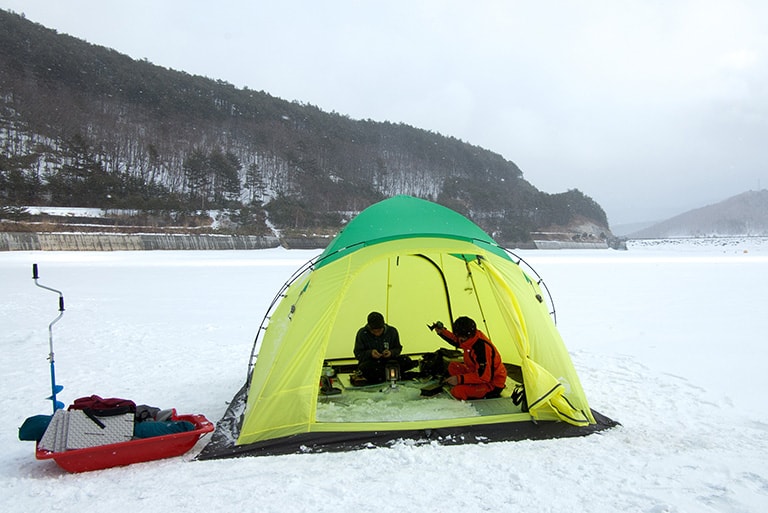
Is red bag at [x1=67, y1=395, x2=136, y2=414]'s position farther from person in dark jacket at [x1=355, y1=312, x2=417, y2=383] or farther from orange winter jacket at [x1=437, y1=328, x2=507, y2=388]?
orange winter jacket at [x1=437, y1=328, x2=507, y2=388]

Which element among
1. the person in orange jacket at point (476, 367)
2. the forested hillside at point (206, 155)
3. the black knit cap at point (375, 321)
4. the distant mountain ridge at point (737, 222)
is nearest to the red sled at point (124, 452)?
the black knit cap at point (375, 321)

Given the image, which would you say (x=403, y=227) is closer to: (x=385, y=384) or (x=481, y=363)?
(x=481, y=363)

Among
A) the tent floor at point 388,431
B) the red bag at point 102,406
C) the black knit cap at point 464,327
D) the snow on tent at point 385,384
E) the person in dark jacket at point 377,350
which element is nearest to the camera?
the red bag at point 102,406

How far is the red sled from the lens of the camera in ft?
11.3

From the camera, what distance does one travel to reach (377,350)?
18.9 feet

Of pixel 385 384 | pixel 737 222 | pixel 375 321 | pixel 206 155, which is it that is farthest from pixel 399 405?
pixel 737 222

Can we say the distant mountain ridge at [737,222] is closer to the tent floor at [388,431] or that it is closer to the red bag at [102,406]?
the tent floor at [388,431]

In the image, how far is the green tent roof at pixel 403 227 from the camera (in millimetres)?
4672

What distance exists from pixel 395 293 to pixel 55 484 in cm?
437

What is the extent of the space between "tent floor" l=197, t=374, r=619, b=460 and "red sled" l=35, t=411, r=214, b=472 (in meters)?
0.17

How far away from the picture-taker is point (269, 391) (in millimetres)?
4160

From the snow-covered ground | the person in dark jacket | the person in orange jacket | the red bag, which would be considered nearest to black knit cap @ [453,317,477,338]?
the person in orange jacket

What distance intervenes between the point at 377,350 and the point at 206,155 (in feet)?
197

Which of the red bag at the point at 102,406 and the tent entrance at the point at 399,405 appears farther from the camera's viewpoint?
the tent entrance at the point at 399,405
